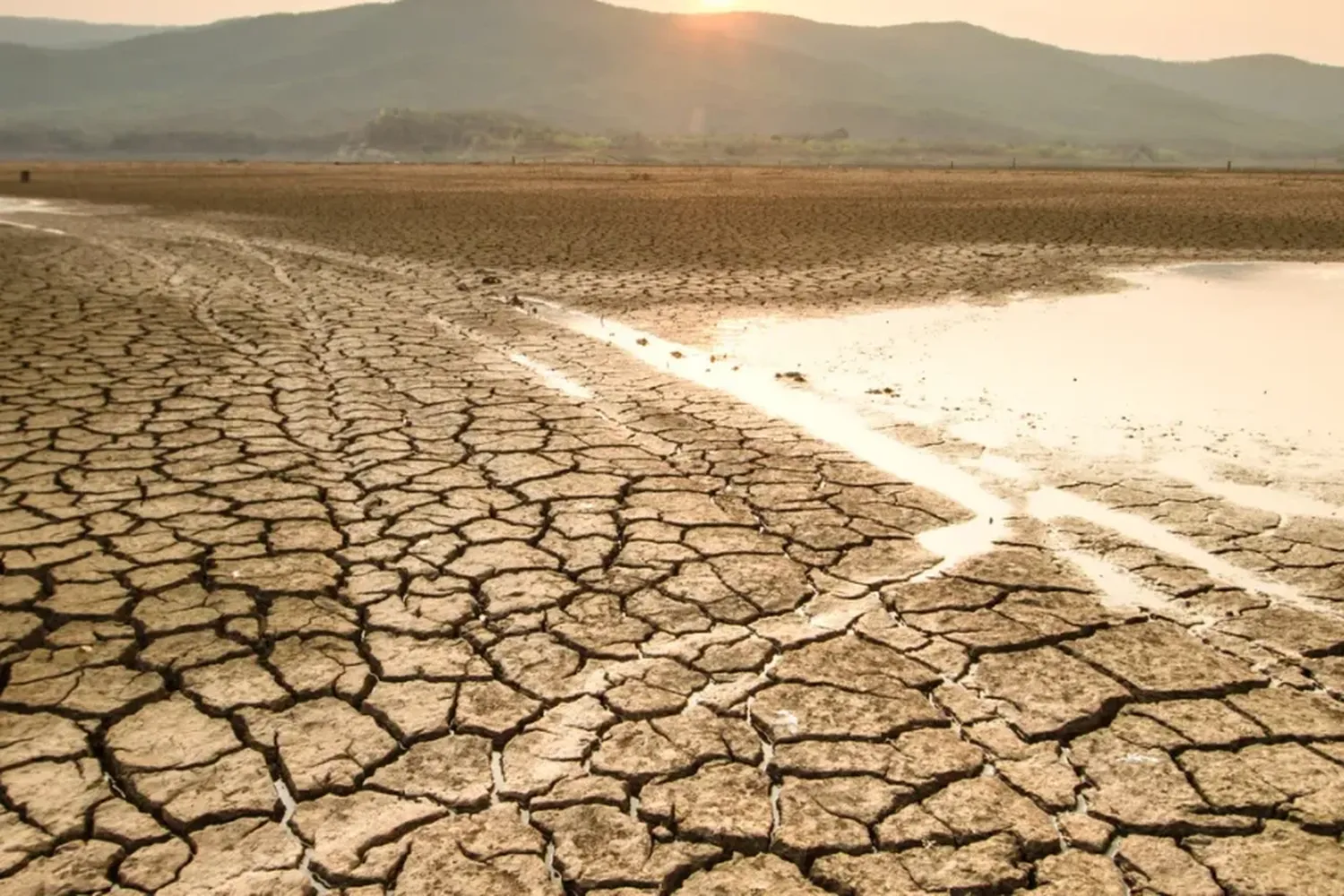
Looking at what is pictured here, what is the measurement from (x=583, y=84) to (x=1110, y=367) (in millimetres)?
156055

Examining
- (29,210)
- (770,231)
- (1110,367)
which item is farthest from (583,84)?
(1110,367)

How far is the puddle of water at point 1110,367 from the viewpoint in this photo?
15.8ft

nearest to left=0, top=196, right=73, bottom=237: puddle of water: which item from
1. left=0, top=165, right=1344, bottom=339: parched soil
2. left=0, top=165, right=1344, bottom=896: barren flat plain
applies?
left=0, top=165, right=1344, bottom=339: parched soil

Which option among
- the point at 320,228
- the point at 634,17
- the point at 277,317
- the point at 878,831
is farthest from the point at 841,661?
the point at 634,17

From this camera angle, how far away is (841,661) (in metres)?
2.73

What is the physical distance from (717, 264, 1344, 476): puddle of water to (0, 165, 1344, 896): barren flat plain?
0.04 metres

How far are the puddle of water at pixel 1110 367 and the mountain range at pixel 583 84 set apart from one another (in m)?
123

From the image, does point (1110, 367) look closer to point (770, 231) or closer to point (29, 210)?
point (770, 231)

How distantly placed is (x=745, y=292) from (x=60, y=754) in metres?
7.74

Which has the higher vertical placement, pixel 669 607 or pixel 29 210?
pixel 29 210

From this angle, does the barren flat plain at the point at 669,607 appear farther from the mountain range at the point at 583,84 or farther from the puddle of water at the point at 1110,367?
the mountain range at the point at 583,84

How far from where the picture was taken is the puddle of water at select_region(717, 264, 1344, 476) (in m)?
4.81

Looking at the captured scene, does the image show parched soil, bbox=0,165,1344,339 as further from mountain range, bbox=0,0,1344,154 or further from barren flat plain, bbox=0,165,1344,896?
mountain range, bbox=0,0,1344,154

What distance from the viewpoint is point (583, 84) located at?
150750 mm
